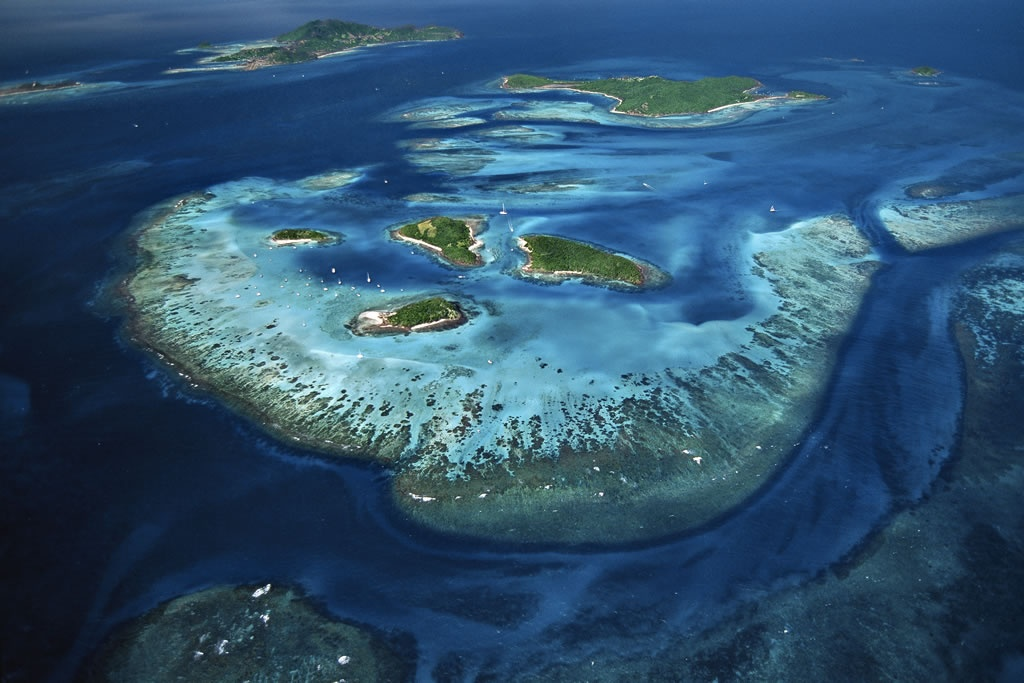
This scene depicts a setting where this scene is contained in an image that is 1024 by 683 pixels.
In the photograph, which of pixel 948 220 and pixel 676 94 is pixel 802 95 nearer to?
pixel 676 94

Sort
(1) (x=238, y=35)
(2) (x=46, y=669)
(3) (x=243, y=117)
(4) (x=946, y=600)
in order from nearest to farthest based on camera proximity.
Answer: (2) (x=46, y=669) → (4) (x=946, y=600) → (3) (x=243, y=117) → (1) (x=238, y=35)

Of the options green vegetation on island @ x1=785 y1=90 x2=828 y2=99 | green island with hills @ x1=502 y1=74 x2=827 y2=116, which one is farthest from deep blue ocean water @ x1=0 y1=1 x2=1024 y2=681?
green vegetation on island @ x1=785 y1=90 x2=828 y2=99

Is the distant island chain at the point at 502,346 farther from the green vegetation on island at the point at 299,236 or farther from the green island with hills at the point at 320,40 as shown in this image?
the green island with hills at the point at 320,40

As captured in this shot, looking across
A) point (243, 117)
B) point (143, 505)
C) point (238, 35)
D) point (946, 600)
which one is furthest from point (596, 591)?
point (238, 35)

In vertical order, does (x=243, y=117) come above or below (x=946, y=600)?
above

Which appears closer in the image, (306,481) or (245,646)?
(245,646)

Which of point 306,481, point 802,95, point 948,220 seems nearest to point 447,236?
point 306,481

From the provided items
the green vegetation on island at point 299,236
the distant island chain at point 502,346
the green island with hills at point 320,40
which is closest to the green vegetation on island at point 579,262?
the distant island chain at point 502,346

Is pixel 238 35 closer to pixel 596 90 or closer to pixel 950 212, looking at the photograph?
pixel 596 90
